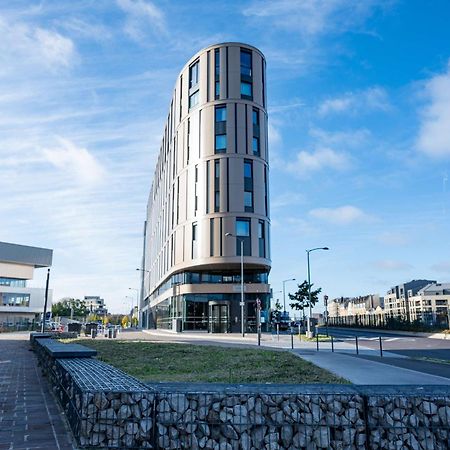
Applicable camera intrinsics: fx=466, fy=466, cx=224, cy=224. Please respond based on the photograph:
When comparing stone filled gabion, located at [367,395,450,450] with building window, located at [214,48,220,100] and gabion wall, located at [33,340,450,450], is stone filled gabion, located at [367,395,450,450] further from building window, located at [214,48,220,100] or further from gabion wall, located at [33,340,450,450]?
building window, located at [214,48,220,100]

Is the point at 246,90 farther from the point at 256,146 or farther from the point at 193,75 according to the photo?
the point at 193,75

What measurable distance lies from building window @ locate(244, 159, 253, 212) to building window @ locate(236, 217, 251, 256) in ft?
4.93

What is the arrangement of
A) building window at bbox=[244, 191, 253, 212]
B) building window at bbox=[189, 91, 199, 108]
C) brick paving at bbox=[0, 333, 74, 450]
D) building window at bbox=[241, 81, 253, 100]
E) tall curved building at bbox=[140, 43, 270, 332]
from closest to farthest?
brick paving at bbox=[0, 333, 74, 450] < tall curved building at bbox=[140, 43, 270, 332] < building window at bbox=[244, 191, 253, 212] < building window at bbox=[241, 81, 253, 100] < building window at bbox=[189, 91, 199, 108]

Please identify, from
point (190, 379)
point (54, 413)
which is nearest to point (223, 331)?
point (190, 379)

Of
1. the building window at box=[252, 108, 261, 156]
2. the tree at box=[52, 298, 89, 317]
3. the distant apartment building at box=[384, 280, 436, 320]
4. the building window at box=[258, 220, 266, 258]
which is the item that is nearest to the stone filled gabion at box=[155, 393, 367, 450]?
the building window at box=[258, 220, 266, 258]

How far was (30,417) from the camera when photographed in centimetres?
799

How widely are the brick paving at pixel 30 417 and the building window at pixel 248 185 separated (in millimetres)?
40655

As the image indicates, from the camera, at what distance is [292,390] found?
19.6 feet

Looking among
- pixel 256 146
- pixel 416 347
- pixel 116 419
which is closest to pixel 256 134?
pixel 256 146

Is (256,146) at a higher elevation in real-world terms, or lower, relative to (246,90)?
lower

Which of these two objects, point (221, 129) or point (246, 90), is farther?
point (246, 90)

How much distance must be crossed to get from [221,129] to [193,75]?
409 inches

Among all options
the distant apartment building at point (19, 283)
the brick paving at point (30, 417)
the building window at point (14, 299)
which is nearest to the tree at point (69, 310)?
the distant apartment building at point (19, 283)

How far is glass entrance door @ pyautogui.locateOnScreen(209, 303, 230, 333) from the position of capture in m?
51.5
